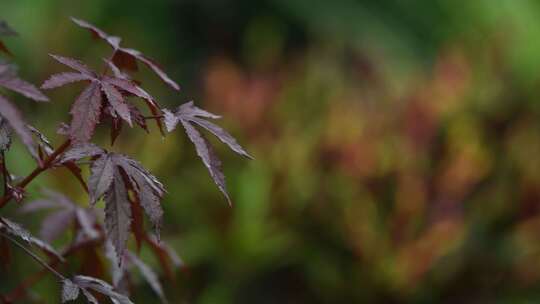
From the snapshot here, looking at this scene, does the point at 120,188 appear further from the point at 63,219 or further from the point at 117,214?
the point at 63,219

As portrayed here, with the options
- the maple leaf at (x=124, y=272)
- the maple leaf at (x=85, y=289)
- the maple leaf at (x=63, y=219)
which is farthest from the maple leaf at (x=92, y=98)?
the maple leaf at (x=63, y=219)

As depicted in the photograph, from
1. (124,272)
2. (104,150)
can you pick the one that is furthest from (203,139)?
(124,272)

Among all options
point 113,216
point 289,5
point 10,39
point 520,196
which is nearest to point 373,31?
point 289,5

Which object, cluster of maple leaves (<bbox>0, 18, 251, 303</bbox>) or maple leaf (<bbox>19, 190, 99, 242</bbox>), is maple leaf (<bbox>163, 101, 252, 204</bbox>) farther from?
maple leaf (<bbox>19, 190, 99, 242</bbox>)

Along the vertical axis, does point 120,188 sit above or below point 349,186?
below

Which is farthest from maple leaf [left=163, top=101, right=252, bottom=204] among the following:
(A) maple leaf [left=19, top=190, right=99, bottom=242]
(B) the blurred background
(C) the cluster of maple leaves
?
(B) the blurred background

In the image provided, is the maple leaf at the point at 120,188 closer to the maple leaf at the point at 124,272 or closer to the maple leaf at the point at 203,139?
the maple leaf at the point at 203,139
